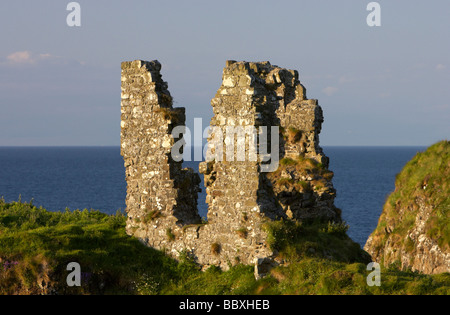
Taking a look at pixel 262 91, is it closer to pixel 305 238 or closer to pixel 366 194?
pixel 305 238

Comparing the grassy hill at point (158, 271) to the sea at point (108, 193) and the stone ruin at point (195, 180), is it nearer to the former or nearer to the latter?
the stone ruin at point (195, 180)

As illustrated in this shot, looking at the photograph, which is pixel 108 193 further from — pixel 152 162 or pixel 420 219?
pixel 152 162

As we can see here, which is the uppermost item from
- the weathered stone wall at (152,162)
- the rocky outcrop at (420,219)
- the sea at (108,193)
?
the weathered stone wall at (152,162)

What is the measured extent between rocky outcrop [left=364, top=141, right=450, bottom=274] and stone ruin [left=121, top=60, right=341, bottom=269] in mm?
11480

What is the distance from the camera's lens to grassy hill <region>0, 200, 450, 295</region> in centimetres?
1540

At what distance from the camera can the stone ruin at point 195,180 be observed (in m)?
17.5

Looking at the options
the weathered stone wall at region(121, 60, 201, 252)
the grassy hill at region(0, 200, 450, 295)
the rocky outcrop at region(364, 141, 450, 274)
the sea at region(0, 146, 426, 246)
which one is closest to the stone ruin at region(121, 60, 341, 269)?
the weathered stone wall at region(121, 60, 201, 252)

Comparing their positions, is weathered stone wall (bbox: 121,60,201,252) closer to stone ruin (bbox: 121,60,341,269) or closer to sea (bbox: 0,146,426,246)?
stone ruin (bbox: 121,60,341,269)

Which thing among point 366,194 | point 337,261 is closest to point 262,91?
point 337,261

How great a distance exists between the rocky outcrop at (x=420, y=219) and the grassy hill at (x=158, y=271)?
412 inches

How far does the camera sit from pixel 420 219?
31141 mm

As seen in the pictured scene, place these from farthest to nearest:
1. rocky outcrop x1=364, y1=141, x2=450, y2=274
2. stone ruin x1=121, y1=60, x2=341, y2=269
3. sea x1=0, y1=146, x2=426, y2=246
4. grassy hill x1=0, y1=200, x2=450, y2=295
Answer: sea x1=0, y1=146, x2=426, y2=246, rocky outcrop x1=364, y1=141, x2=450, y2=274, stone ruin x1=121, y1=60, x2=341, y2=269, grassy hill x1=0, y1=200, x2=450, y2=295

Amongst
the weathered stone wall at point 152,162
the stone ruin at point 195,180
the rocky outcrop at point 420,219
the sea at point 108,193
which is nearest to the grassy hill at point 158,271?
the stone ruin at point 195,180
